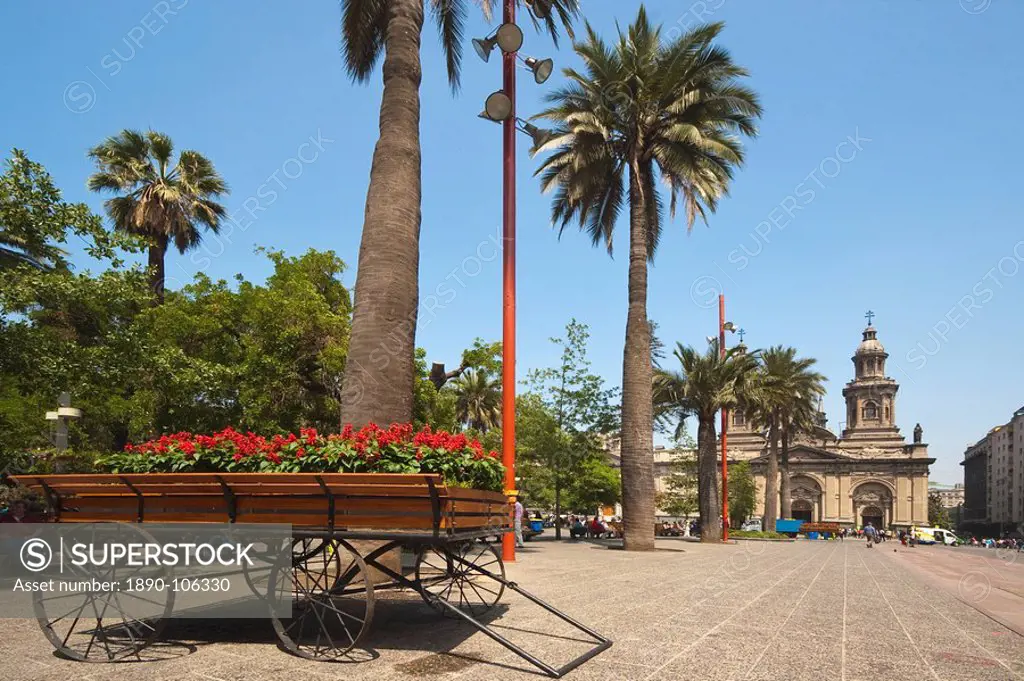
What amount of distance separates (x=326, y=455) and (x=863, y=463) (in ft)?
315

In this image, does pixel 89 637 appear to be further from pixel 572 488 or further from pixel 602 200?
pixel 572 488

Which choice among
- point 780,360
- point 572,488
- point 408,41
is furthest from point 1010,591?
point 780,360

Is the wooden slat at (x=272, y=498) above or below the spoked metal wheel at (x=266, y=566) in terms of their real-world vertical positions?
above

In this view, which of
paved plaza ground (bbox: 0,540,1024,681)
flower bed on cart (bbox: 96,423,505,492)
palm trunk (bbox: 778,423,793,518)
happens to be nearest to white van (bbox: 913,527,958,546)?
palm trunk (bbox: 778,423,793,518)

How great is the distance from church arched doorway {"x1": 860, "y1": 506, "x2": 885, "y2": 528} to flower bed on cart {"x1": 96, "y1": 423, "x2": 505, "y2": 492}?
96.1 meters

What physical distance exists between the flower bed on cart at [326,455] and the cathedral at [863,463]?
84876mm

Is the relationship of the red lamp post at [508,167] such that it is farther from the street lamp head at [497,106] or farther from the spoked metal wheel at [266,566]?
the spoked metal wheel at [266,566]

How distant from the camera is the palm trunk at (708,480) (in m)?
34.2

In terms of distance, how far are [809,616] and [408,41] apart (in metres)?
10.5

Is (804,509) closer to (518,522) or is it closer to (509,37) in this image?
(518,522)

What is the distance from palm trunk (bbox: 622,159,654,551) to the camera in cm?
2298

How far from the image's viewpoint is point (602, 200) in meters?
26.8

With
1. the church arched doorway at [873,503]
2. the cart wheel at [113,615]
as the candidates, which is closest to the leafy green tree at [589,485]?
the cart wheel at [113,615]

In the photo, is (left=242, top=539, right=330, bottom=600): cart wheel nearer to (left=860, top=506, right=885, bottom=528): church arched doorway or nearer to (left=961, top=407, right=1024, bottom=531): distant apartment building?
(left=860, top=506, right=885, bottom=528): church arched doorway
